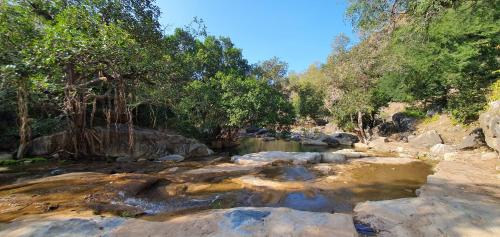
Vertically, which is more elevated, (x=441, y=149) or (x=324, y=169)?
(x=441, y=149)

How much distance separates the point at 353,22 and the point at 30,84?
1126 cm

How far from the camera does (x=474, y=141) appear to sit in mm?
14789

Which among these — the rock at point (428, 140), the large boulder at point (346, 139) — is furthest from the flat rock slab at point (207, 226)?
the large boulder at point (346, 139)

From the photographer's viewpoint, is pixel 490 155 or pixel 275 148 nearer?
pixel 490 155

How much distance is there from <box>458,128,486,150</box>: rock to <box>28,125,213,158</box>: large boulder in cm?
1429

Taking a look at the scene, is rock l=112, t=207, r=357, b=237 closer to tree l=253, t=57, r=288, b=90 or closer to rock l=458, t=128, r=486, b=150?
rock l=458, t=128, r=486, b=150

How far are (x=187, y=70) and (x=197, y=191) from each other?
1379 centimetres

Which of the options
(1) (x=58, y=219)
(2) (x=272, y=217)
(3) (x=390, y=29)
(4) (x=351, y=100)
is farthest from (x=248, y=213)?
(4) (x=351, y=100)

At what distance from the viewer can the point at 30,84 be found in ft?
29.0

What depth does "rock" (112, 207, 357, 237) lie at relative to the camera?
430 centimetres

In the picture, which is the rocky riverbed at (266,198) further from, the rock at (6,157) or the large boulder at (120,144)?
the rock at (6,157)

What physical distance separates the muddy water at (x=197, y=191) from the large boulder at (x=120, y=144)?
10.4 feet

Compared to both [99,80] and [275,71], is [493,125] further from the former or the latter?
[275,71]

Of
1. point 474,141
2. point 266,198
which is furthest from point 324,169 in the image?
point 474,141
